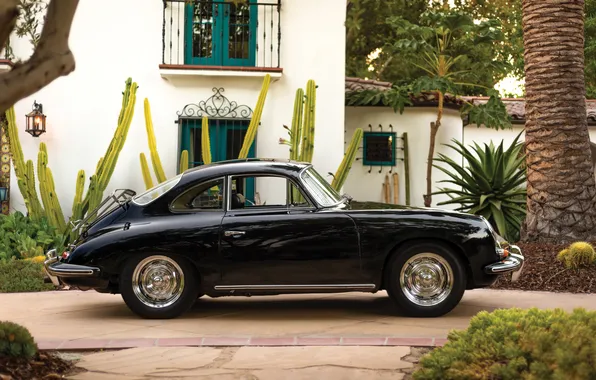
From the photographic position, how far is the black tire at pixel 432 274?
892cm

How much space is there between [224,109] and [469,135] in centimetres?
668

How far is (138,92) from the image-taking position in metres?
15.9

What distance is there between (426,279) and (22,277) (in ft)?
18.2

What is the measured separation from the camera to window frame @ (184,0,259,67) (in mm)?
16109

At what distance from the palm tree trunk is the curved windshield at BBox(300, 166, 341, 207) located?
410cm

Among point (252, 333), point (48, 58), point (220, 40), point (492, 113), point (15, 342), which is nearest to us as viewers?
point (48, 58)

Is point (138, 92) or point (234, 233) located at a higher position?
point (138, 92)

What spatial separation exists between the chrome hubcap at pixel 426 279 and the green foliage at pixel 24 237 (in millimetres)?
6470

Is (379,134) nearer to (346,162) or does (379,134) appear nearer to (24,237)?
(346,162)

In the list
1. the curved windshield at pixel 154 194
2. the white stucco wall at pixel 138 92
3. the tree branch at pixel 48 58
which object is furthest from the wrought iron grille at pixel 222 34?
the tree branch at pixel 48 58

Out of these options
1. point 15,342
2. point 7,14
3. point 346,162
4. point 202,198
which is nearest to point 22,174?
point 346,162

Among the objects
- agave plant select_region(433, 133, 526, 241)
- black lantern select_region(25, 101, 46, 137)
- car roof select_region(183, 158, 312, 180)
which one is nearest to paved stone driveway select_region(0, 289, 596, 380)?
car roof select_region(183, 158, 312, 180)

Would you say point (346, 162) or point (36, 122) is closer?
point (346, 162)

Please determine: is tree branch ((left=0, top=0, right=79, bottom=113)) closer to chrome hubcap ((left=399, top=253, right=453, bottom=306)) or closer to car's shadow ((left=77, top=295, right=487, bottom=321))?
car's shadow ((left=77, top=295, right=487, bottom=321))
